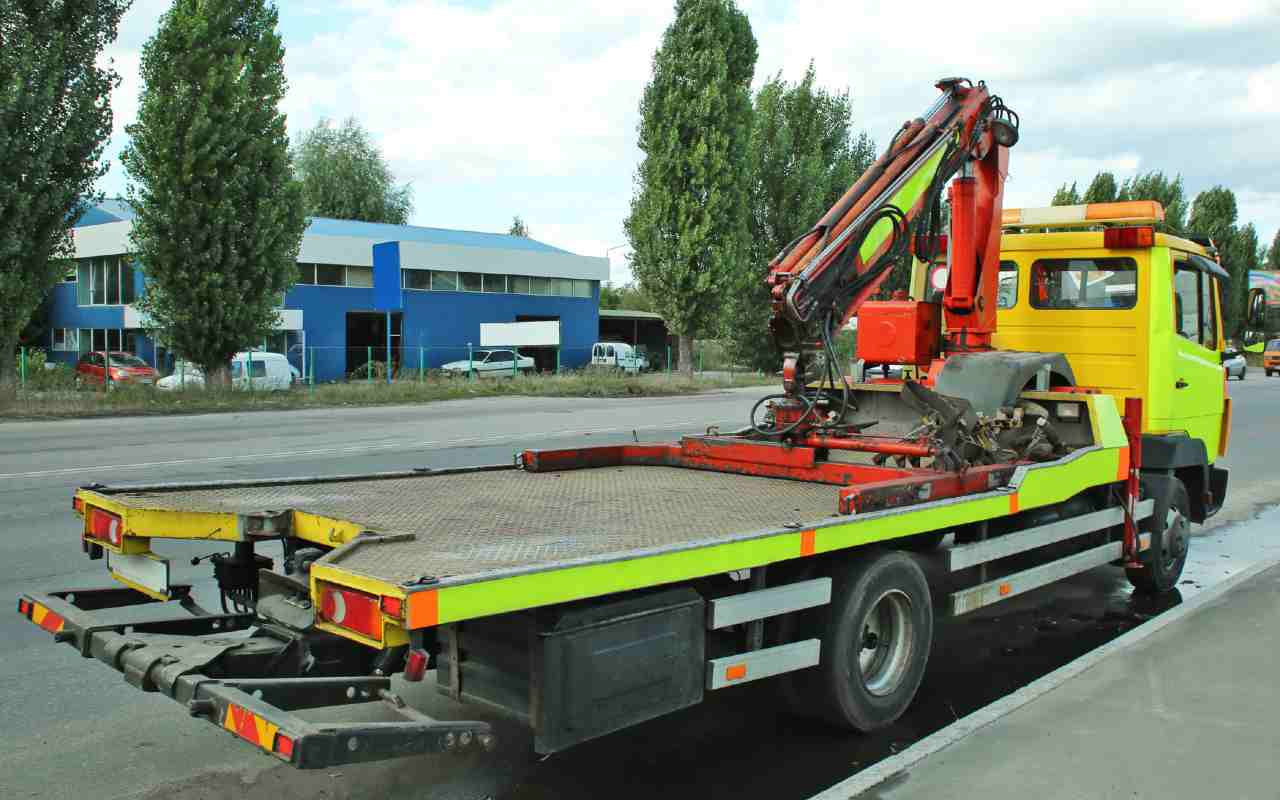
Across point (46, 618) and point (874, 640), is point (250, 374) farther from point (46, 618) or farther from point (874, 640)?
point (874, 640)

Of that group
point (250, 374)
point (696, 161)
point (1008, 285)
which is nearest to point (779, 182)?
point (696, 161)

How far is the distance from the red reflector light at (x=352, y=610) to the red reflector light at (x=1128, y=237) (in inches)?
260

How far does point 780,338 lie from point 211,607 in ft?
13.1

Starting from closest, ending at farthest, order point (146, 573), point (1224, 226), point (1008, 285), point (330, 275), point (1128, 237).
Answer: point (146, 573) < point (1128, 237) < point (1008, 285) < point (330, 275) < point (1224, 226)

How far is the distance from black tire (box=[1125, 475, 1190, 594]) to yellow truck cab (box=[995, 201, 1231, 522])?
0.19m

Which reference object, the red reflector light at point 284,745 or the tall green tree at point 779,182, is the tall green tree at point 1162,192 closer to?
the tall green tree at point 779,182

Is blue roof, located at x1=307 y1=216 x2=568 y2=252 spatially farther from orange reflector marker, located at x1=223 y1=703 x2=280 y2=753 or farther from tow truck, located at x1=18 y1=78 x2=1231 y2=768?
orange reflector marker, located at x1=223 y1=703 x2=280 y2=753

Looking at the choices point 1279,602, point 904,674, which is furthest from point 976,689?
point 1279,602

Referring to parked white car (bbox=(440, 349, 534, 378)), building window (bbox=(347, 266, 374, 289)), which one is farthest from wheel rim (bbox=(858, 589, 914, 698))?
building window (bbox=(347, 266, 374, 289))

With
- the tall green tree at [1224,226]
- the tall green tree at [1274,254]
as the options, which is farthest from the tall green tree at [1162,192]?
the tall green tree at [1274,254]

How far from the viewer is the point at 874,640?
5.13 m

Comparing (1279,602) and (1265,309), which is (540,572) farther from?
(1265,309)

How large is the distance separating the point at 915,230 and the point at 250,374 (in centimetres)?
2442

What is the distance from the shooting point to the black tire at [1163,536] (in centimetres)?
762
